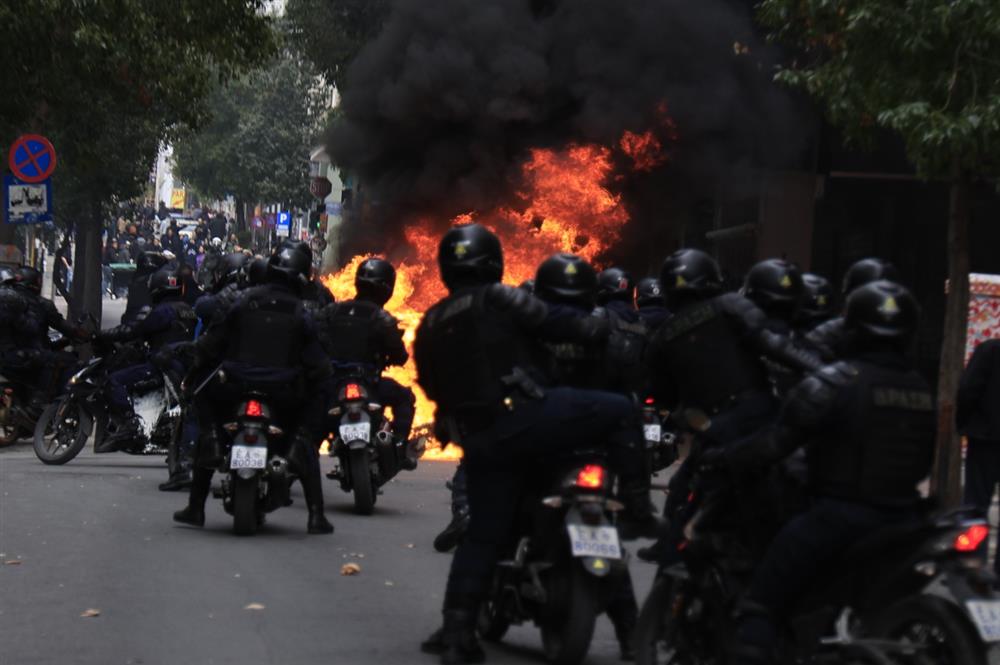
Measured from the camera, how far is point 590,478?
670cm

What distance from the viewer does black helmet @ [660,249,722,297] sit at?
23.7 feet

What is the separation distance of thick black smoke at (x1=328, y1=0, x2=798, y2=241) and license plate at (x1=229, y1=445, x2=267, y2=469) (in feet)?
43.3

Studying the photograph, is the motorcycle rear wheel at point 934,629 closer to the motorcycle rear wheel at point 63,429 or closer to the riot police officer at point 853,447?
the riot police officer at point 853,447

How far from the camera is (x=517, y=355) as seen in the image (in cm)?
693

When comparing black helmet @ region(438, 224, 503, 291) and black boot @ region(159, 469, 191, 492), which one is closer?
black helmet @ region(438, 224, 503, 291)

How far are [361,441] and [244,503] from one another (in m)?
1.32

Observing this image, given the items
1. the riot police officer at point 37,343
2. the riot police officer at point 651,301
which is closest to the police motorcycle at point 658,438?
the riot police officer at point 651,301

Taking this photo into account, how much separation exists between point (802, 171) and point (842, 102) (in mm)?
9003

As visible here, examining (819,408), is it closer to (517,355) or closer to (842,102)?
(517,355)

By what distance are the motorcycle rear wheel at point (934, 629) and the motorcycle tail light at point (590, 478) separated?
57.4 inches

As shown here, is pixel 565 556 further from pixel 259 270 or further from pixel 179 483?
pixel 179 483

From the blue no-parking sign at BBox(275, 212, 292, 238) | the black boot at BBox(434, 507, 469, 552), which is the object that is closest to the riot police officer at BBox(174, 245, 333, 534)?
the black boot at BBox(434, 507, 469, 552)

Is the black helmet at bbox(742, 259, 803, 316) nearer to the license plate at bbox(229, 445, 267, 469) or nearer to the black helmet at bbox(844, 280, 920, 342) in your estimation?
the black helmet at bbox(844, 280, 920, 342)

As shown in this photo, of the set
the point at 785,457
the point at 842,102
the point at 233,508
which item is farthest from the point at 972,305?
the point at 785,457
